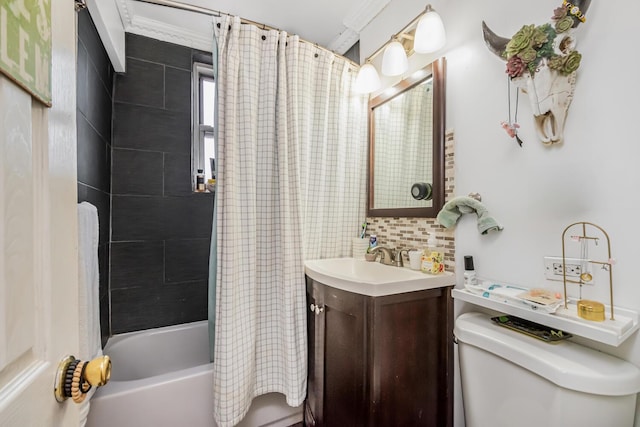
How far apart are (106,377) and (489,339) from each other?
3.21 feet

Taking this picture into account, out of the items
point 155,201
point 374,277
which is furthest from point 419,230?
point 155,201

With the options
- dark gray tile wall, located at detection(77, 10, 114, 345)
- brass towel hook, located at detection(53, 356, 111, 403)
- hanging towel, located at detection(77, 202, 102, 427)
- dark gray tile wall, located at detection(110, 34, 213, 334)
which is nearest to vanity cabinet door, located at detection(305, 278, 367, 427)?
brass towel hook, located at detection(53, 356, 111, 403)

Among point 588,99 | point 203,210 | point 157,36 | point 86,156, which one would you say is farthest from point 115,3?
point 588,99

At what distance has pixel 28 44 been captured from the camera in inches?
13.1

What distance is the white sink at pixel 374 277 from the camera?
1012 mm

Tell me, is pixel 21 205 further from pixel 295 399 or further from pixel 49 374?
pixel 295 399

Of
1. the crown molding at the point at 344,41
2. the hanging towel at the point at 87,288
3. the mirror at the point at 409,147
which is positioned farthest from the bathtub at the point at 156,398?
the crown molding at the point at 344,41

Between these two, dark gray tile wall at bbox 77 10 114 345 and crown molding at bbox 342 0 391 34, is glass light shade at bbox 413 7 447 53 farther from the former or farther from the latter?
dark gray tile wall at bbox 77 10 114 345

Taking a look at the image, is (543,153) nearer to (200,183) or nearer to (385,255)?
(385,255)

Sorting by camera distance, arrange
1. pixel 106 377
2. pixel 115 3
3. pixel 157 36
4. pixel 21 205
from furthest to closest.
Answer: pixel 157 36
pixel 115 3
pixel 106 377
pixel 21 205

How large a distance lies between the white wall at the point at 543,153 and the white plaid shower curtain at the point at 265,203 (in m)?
0.72

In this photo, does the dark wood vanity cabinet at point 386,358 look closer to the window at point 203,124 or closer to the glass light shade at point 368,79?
the glass light shade at point 368,79

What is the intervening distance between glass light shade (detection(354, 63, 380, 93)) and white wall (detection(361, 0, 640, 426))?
15.3 inches

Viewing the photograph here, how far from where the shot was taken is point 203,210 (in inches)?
78.0
